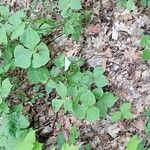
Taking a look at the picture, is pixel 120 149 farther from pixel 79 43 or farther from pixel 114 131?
pixel 79 43

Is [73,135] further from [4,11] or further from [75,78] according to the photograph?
[4,11]

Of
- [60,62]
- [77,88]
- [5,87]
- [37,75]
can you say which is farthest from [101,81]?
[5,87]

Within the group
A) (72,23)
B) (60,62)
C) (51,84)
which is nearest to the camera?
(51,84)

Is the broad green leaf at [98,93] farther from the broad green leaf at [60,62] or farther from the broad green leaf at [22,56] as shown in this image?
the broad green leaf at [22,56]

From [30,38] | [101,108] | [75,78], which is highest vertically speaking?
[30,38]

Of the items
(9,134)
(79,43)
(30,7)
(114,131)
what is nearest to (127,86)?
(114,131)


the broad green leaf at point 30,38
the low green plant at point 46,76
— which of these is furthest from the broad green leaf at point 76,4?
the broad green leaf at point 30,38
